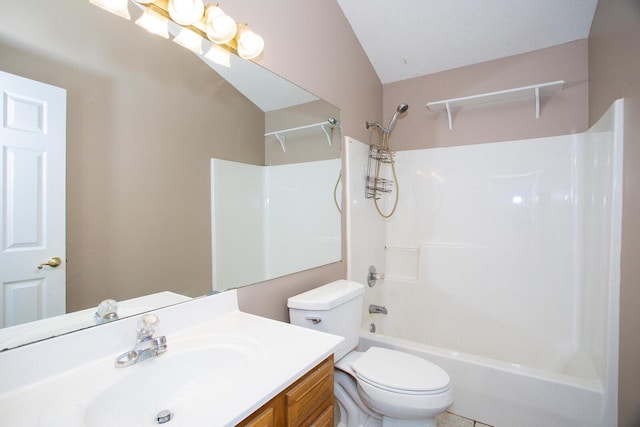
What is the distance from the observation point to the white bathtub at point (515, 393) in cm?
145

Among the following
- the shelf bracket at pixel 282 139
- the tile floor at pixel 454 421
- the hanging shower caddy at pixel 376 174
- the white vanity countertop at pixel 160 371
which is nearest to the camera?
the white vanity countertop at pixel 160 371

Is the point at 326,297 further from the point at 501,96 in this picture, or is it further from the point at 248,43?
the point at 501,96

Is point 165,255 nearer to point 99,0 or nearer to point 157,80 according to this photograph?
point 157,80

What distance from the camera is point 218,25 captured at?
1142mm

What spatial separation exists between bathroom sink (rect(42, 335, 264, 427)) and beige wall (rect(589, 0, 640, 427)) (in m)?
1.57

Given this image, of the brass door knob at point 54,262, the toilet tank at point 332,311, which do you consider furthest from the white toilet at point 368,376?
the brass door knob at point 54,262

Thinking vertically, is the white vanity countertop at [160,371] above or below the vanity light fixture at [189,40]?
below

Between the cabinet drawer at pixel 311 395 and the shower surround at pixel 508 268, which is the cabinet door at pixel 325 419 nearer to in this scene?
the cabinet drawer at pixel 311 395

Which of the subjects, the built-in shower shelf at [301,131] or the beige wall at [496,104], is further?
the beige wall at [496,104]

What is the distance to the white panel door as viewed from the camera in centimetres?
71

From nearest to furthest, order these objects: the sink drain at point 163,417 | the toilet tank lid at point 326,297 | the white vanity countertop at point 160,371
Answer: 1. the white vanity countertop at point 160,371
2. the sink drain at point 163,417
3. the toilet tank lid at point 326,297

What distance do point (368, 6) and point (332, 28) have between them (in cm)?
30

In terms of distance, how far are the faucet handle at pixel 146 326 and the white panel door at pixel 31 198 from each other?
20cm

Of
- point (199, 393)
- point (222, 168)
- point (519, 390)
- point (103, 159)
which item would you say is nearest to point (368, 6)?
point (222, 168)
